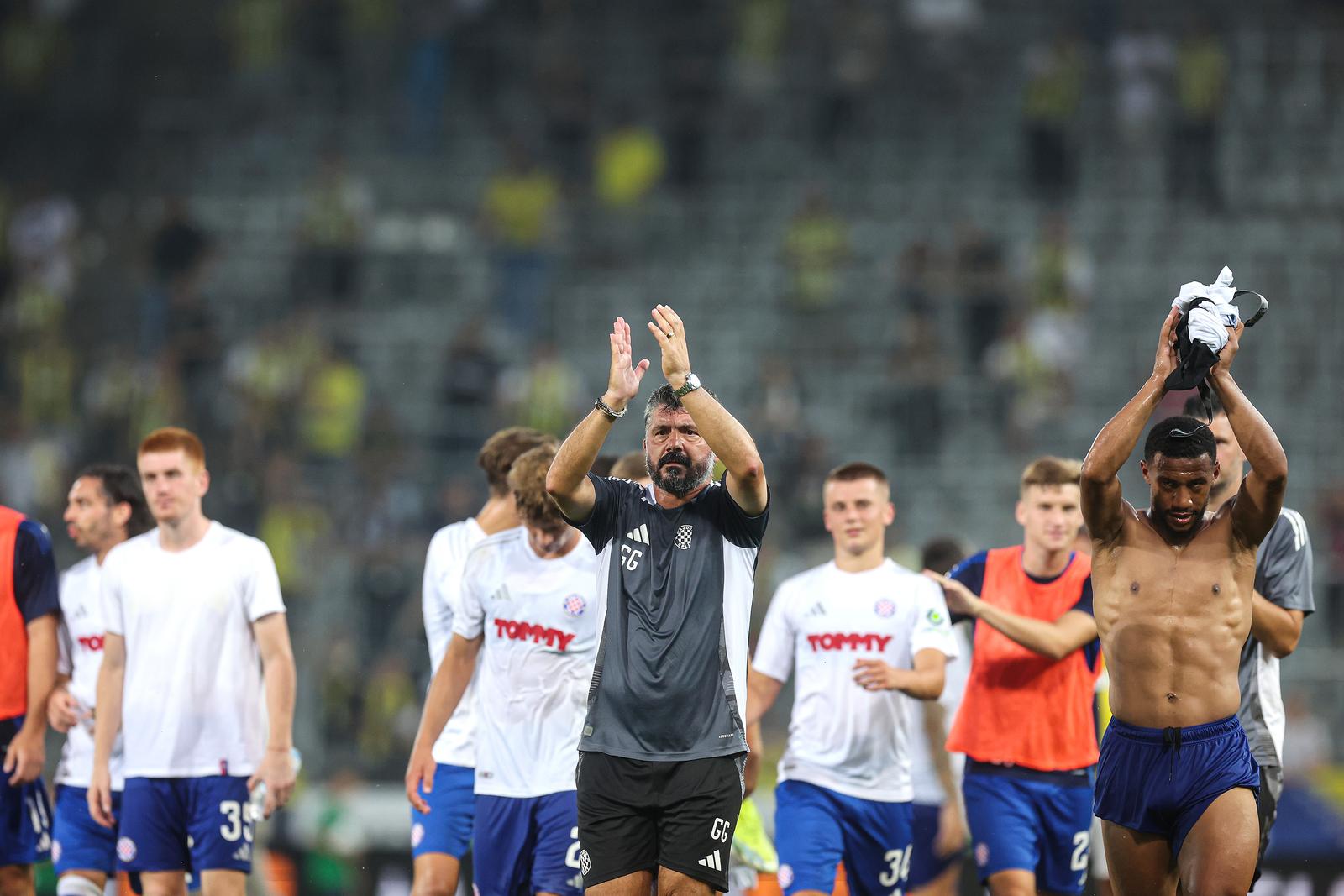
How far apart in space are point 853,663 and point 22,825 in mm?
4457

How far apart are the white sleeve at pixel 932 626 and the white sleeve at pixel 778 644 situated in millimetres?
664

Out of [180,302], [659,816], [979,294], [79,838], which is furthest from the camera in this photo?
[180,302]

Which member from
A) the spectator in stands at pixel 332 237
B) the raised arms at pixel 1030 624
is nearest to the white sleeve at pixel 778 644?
the raised arms at pixel 1030 624

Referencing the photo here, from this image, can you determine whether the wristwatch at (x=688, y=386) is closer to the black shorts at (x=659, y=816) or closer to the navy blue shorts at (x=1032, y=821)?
the black shorts at (x=659, y=816)

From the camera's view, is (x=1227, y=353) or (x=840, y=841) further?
(x=840, y=841)

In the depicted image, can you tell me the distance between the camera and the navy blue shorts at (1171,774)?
6.60 metres

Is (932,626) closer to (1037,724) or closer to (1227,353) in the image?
(1037,724)

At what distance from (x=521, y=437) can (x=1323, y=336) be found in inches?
518

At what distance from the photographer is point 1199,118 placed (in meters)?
20.6

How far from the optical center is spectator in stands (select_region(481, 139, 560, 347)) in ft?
65.5

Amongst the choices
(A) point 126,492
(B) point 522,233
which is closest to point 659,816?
(A) point 126,492

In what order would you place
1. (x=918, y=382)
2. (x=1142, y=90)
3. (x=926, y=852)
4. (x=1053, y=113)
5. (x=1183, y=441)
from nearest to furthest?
(x=1183, y=441)
(x=926, y=852)
(x=918, y=382)
(x=1053, y=113)
(x=1142, y=90)

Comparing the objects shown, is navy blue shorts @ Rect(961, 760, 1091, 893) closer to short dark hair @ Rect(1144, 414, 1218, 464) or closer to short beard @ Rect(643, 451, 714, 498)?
short dark hair @ Rect(1144, 414, 1218, 464)

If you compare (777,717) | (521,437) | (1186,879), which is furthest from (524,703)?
(777,717)
